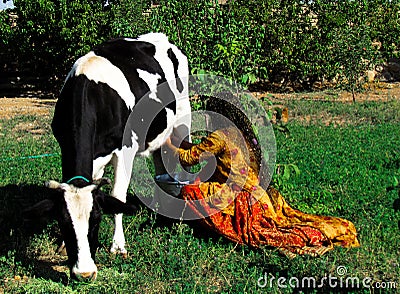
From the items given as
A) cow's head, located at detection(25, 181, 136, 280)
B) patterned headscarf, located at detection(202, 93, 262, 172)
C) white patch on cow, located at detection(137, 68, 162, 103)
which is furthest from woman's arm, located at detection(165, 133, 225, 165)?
cow's head, located at detection(25, 181, 136, 280)

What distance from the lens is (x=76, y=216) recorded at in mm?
4277

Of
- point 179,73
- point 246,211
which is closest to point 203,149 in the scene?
point 246,211

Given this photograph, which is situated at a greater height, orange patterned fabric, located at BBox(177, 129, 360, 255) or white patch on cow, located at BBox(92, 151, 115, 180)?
white patch on cow, located at BBox(92, 151, 115, 180)

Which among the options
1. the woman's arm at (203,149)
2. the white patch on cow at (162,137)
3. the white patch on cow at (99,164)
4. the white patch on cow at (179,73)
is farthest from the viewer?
the white patch on cow at (179,73)

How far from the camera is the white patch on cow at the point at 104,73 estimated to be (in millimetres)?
5277

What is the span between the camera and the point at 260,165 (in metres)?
5.77

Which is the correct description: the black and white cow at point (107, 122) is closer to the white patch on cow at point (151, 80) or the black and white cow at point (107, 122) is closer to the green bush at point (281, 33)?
the white patch on cow at point (151, 80)

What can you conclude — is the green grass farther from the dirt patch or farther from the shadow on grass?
the dirt patch

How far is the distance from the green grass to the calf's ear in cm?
60
